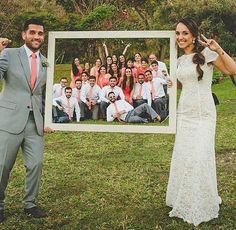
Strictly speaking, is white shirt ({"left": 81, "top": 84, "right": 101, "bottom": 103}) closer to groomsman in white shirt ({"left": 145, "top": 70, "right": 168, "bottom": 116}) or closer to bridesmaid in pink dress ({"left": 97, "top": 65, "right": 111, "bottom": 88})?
bridesmaid in pink dress ({"left": 97, "top": 65, "right": 111, "bottom": 88})

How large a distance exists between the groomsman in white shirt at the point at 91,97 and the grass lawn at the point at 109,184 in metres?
1.18

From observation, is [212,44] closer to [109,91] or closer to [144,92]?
[144,92]

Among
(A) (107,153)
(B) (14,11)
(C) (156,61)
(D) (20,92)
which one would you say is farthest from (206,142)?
(B) (14,11)

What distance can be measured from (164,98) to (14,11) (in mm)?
23600

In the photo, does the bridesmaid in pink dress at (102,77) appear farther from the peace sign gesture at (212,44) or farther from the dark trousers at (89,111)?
the peace sign gesture at (212,44)

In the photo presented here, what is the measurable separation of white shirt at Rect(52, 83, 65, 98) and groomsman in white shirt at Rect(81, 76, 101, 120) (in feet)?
0.68

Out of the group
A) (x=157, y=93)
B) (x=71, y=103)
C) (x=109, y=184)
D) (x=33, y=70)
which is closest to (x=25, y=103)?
(x=33, y=70)

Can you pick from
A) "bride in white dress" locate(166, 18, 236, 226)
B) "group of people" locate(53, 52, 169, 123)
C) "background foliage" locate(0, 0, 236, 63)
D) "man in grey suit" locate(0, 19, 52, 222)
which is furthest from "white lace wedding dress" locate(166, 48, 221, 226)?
"background foliage" locate(0, 0, 236, 63)

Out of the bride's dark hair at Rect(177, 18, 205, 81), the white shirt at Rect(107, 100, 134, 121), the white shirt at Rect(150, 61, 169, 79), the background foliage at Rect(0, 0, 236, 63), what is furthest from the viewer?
the background foliage at Rect(0, 0, 236, 63)

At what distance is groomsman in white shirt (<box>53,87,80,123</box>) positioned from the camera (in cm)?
536

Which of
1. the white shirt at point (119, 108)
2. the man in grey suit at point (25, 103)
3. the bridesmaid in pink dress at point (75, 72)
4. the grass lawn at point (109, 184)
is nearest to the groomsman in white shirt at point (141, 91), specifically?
the white shirt at point (119, 108)

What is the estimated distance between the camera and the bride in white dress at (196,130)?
512cm

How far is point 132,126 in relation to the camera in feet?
17.3

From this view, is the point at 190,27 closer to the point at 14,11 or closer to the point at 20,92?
the point at 20,92
